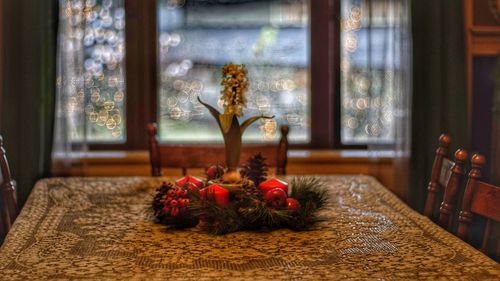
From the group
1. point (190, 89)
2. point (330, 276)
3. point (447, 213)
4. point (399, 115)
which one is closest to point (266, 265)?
point (330, 276)

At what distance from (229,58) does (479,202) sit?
216 centimetres

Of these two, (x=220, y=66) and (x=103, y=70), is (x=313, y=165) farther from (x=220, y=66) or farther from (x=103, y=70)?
(x=103, y=70)

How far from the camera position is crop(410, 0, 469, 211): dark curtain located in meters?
3.59

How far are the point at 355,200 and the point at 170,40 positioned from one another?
1.81 m

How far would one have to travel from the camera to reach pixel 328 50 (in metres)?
3.94

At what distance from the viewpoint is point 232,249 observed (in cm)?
173

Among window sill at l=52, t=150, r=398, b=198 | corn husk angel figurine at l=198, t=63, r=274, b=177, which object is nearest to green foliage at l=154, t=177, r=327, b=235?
corn husk angel figurine at l=198, t=63, r=274, b=177

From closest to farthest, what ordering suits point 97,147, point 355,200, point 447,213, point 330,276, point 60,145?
point 330,276 → point 447,213 → point 355,200 → point 60,145 → point 97,147

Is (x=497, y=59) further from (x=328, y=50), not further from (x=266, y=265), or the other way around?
(x=266, y=265)

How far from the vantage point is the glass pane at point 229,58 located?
3932mm

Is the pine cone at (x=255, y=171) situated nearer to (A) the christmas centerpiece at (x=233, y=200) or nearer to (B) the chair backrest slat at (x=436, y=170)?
(A) the christmas centerpiece at (x=233, y=200)

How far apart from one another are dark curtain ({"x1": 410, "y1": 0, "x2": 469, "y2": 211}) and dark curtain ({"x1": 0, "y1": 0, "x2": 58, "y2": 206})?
1.60m

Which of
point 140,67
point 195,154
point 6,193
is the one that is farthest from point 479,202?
point 140,67

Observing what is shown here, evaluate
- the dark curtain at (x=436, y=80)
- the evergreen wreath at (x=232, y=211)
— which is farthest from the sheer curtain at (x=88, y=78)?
the evergreen wreath at (x=232, y=211)
